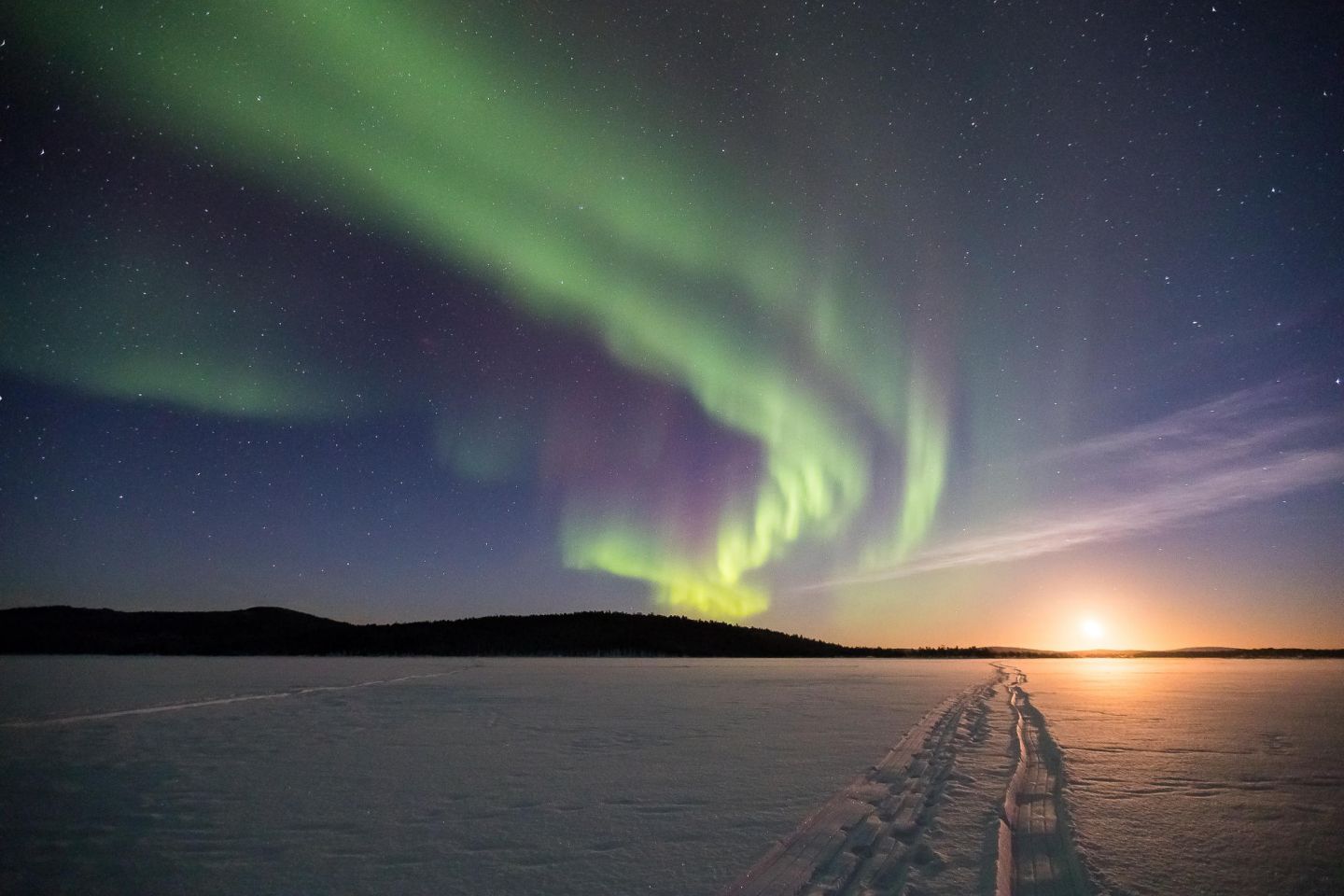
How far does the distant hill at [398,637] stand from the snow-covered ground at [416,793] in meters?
86.8

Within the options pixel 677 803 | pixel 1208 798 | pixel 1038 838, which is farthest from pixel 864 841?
pixel 1208 798

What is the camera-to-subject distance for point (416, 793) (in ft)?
25.6

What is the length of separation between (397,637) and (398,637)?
0.67 ft

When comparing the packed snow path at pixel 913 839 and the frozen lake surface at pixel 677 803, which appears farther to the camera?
the frozen lake surface at pixel 677 803

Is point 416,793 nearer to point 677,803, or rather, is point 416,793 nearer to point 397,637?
point 677,803

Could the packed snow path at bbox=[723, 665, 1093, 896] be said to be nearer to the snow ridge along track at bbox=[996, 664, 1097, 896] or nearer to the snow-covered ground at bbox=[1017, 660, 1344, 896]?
the snow ridge along track at bbox=[996, 664, 1097, 896]

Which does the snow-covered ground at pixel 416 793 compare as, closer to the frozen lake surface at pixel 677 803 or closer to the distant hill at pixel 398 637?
the frozen lake surface at pixel 677 803

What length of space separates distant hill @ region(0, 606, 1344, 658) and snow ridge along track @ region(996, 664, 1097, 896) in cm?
9246

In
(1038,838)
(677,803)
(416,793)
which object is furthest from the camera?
(416,793)

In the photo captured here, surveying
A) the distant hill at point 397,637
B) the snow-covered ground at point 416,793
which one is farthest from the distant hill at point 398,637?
the snow-covered ground at point 416,793

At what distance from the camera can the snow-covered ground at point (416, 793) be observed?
5.20 metres

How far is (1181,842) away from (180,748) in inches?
522

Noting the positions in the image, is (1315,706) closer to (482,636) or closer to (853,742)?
(853,742)

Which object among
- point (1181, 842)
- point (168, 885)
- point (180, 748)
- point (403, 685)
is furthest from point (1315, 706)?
point (403, 685)
